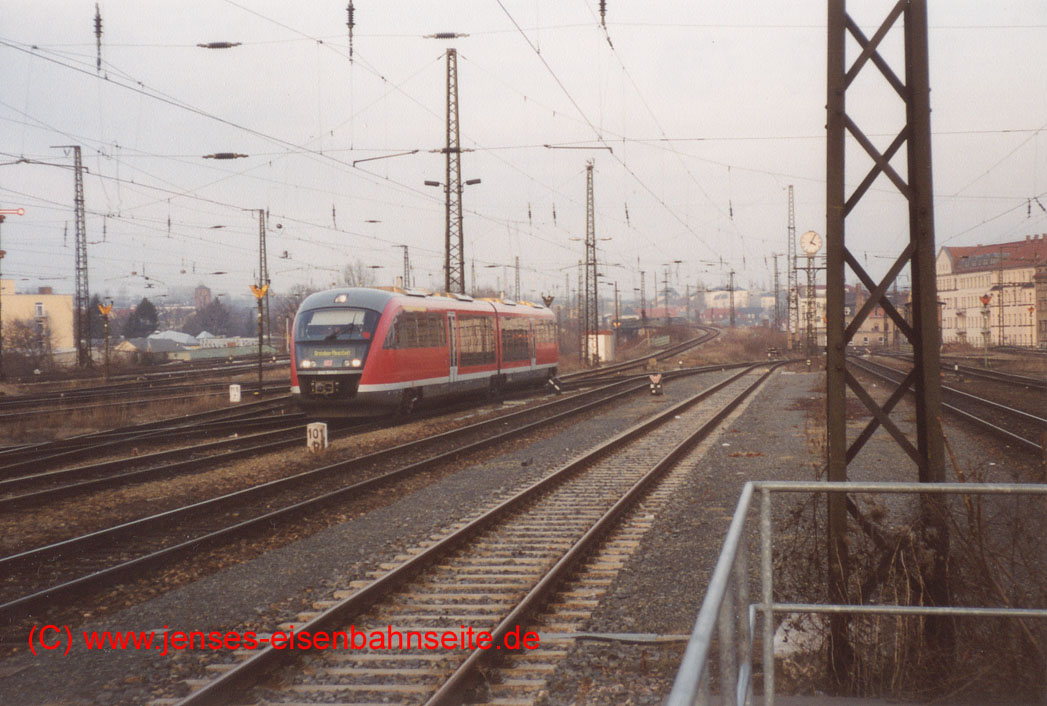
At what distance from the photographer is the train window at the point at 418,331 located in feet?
61.6

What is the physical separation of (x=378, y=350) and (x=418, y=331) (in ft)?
6.35

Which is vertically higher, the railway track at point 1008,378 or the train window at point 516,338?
the train window at point 516,338

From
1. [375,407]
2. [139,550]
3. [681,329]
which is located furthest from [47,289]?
[139,550]

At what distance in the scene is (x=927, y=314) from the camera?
20.2 ft

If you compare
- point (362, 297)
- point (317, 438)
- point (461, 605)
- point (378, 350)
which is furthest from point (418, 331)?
point (461, 605)

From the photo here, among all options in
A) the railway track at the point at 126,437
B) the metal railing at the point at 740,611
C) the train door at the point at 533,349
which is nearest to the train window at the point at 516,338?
the train door at the point at 533,349

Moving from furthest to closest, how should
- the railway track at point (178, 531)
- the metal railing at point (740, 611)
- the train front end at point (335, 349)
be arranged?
the train front end at point (335, 349), the railway track at point (178, 531), the metal railing at point (740, 611)

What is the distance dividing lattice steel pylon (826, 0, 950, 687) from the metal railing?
74.1 inches

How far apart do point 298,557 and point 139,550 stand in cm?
174

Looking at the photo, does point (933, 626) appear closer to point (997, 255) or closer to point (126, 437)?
point (126, 437)

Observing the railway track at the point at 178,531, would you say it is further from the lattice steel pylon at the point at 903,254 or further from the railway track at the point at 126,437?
the lattice steel pylon at the point at 903,254

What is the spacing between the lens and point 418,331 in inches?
786

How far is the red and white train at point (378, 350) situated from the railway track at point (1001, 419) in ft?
39.0

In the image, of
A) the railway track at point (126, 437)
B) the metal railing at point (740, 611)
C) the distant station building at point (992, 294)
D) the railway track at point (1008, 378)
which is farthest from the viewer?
the distant station building at point (992, 294)
